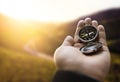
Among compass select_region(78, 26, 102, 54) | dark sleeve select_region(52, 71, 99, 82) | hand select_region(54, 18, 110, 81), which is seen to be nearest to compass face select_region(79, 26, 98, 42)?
compass select_region(78, 26, 102, 54)

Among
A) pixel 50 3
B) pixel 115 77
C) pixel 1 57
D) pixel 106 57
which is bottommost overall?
pixel 106 57

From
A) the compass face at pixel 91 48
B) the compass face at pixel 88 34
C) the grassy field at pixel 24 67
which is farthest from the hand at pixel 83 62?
the grassy field at pixel 24 67

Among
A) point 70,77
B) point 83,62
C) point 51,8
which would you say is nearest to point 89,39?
point 83,62

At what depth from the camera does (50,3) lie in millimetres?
1840

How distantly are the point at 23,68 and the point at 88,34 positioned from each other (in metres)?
0.74

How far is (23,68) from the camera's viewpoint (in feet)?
5.90

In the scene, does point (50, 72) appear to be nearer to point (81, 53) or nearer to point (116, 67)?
point (116, 67)

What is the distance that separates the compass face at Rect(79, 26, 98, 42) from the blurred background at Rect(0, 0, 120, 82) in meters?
0.61

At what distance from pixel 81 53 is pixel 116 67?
82cm

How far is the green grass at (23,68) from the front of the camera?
5.81ft

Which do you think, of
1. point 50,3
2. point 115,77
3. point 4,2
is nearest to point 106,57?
point 115,77

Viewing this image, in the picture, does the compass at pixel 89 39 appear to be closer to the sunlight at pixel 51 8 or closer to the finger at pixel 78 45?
the finger at pixel 78 45

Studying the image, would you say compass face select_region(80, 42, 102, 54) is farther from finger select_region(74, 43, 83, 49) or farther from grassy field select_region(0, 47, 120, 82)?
grassy field select_region(0, 47, 120, 82)

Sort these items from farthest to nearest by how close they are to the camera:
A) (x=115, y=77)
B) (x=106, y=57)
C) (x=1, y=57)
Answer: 1. (x=1, y=57)
2. (x=115, y=77)
3. (x=106, y=57)
